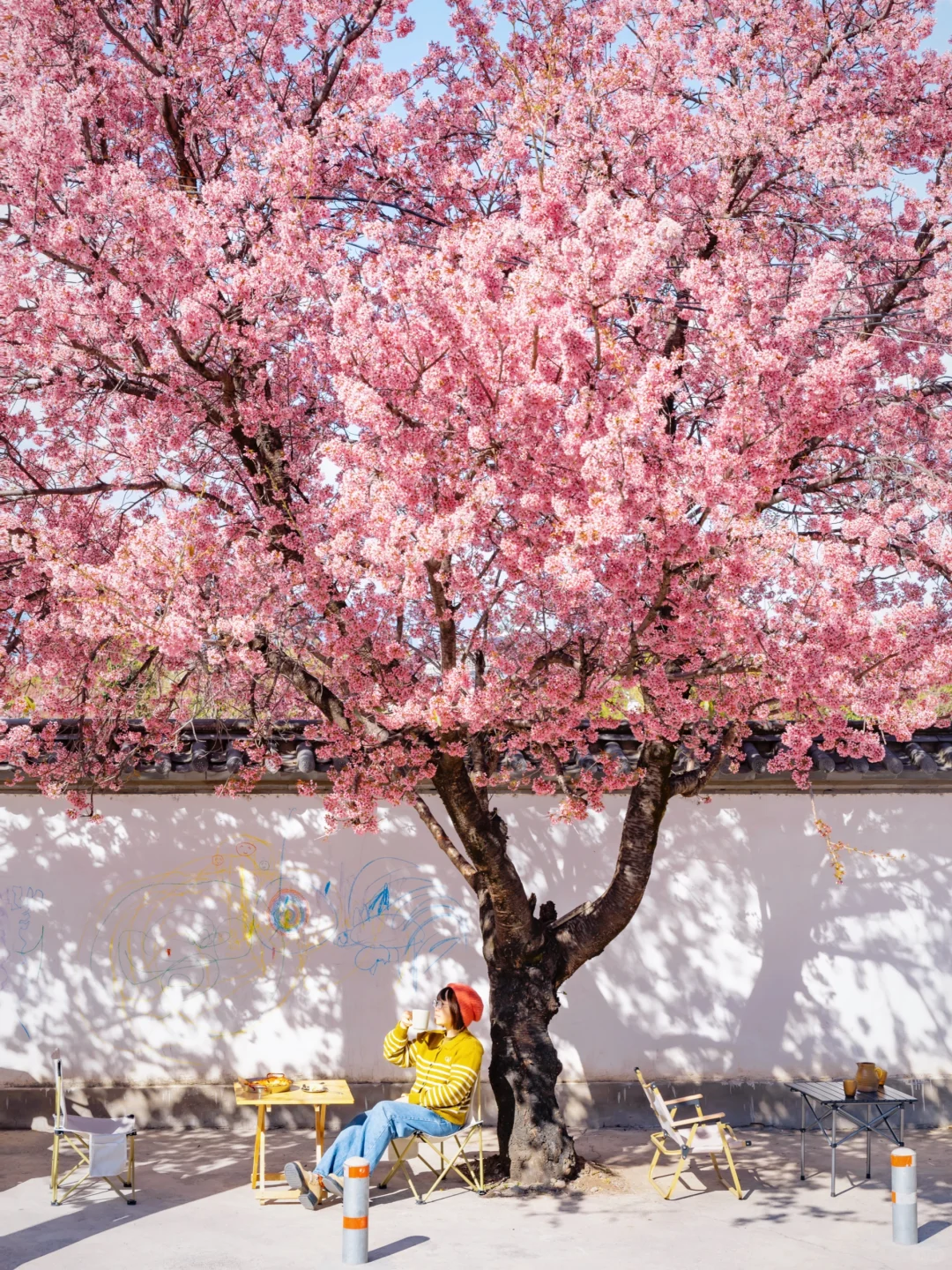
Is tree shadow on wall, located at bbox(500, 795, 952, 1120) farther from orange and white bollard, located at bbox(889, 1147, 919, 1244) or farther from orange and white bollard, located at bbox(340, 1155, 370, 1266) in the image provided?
orange and white bollard, located at bbox(340, 1155, 370, 1266)

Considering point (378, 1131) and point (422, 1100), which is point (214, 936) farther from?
point (378, 1131)

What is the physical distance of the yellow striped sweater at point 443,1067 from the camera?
7.60 m

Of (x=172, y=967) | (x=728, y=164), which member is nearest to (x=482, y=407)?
(x=728, y=164)

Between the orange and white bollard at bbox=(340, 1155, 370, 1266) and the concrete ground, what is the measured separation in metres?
0.15

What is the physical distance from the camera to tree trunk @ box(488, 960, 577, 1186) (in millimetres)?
7648

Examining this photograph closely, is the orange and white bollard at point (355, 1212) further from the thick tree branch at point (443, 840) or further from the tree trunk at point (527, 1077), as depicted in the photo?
the thick tree branch at point (443, 840)

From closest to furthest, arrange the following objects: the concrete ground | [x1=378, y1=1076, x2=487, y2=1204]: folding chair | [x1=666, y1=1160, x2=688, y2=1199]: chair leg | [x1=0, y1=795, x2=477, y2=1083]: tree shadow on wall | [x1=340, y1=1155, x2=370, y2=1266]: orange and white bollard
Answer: [x1=340, y1=1155, x2=370, y2=1266]: orange and white bollard, the concrete ground, [x1=666, y1=1160, x2=688, y2=1199]: chair leg, [x1=378, y1=1076, x2=487, y2=1204]: folding chair, [x1=0, y1=795, x2=477, y2=1083]: tree shadow on wall

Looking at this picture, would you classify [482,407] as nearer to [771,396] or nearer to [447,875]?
[771,396]

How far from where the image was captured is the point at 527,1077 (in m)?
7.73

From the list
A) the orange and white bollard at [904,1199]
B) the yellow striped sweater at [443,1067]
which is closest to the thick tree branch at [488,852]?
the yellow striped sweater at [443,1067]

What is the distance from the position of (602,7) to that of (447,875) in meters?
6.47

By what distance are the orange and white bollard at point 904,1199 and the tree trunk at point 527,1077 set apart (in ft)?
6.65

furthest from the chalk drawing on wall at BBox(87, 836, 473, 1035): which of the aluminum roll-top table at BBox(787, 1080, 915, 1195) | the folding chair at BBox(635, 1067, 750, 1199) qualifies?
the aluminum roll-top table at BBox(787, 1080, 915, 1195)

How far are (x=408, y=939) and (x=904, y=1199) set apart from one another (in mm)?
4189
